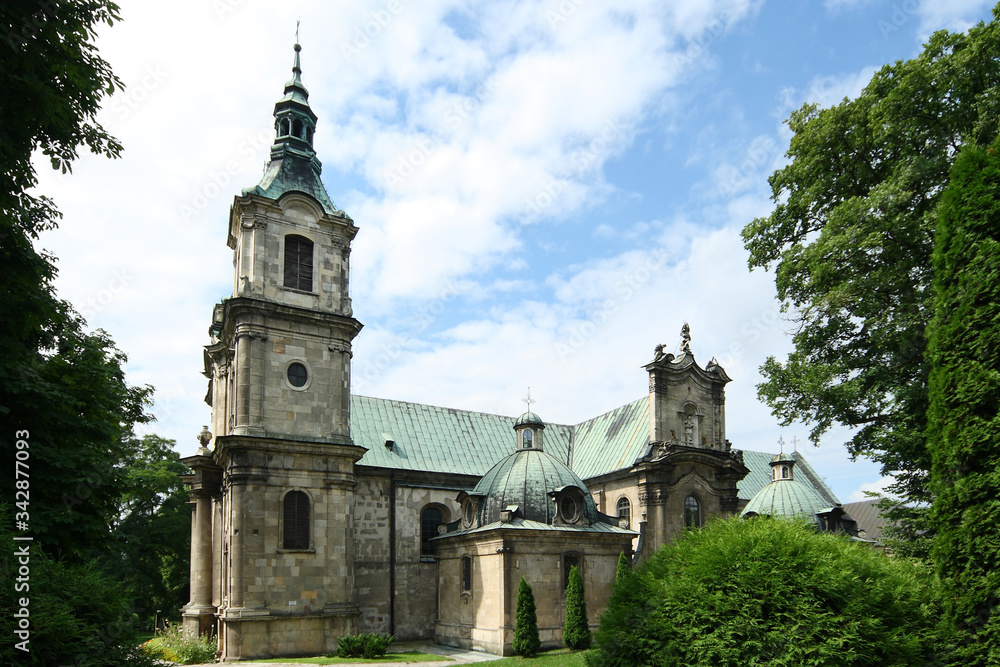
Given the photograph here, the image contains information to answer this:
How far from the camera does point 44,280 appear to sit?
45.2 feet

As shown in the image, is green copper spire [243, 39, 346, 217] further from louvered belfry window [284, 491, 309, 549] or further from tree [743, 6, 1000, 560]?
tree [743, 6, 1000, 560]

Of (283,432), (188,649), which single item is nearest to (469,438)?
(283,432)

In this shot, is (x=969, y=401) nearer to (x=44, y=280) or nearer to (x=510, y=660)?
(x=44, y=280)

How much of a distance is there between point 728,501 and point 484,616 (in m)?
13.3

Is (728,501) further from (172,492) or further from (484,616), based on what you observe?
(172,492)

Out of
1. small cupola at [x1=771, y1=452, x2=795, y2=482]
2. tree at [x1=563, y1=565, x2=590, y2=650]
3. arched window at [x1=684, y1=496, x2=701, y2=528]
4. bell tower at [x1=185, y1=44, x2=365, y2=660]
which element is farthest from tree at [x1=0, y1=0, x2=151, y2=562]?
small cupola at [x1=771, y1=452, x2=795, y2=482]

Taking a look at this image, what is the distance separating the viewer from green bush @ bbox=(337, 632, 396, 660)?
81.6 feet

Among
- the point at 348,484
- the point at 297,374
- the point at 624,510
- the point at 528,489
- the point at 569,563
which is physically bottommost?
the point at 569,563

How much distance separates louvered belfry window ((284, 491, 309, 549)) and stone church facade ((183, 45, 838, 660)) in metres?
0.05

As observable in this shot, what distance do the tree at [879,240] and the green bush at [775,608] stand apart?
5.26 m

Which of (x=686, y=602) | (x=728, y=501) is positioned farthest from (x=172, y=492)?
(x=686, y=602)

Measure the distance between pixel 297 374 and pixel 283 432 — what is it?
7.72 ft

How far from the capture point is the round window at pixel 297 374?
27719 millimetres

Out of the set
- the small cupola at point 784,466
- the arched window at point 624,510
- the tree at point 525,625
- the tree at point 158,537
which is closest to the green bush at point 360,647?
the tree at point 525,625
